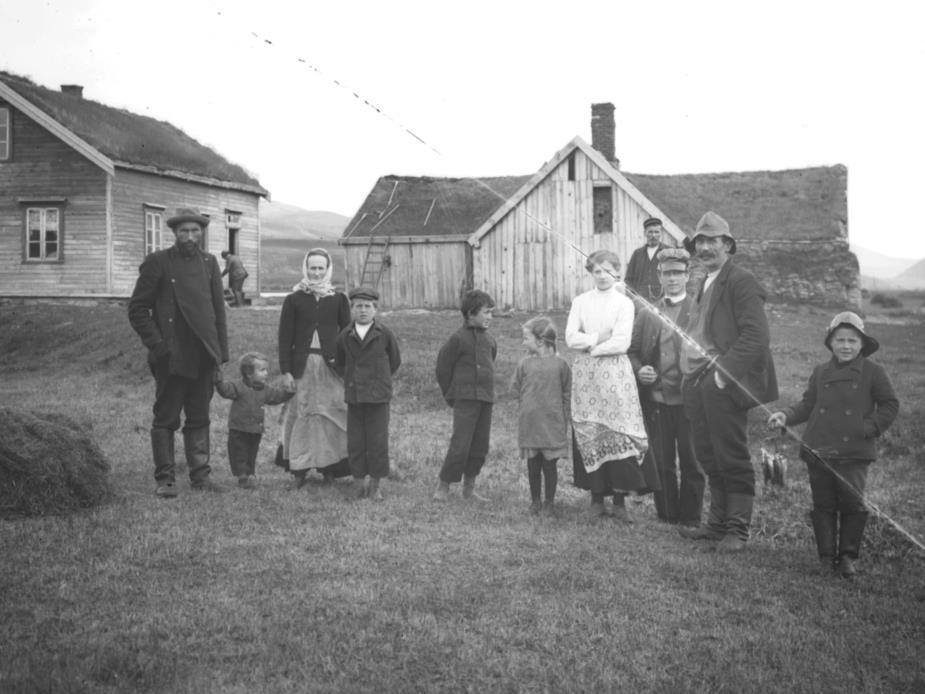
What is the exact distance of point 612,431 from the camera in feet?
22.5

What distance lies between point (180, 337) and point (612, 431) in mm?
3524

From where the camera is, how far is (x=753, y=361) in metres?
5.94

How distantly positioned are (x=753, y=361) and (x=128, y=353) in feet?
46.7

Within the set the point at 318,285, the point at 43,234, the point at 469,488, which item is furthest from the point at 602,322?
the point at 43,234

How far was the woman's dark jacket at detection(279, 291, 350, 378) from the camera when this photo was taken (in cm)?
796

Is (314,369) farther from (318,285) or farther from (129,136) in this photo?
(129,136)

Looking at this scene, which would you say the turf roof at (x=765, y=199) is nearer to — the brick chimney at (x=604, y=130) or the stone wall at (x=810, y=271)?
the stone wall at (x=810, y=271)

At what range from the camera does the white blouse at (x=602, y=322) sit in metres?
6.88

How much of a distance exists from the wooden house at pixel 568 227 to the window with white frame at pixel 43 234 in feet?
28.1

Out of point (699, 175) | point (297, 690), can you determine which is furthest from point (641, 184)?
point (297, 690)

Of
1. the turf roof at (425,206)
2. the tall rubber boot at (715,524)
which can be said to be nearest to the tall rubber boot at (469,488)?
the tall rubber boot at (715,524)

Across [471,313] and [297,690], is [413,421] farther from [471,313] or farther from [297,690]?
[297,690]

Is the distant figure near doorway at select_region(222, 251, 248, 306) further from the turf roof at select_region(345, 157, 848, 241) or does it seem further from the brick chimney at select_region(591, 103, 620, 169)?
the brick chimney at select_region(591, 103, 620, 169)

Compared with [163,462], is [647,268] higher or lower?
higher
